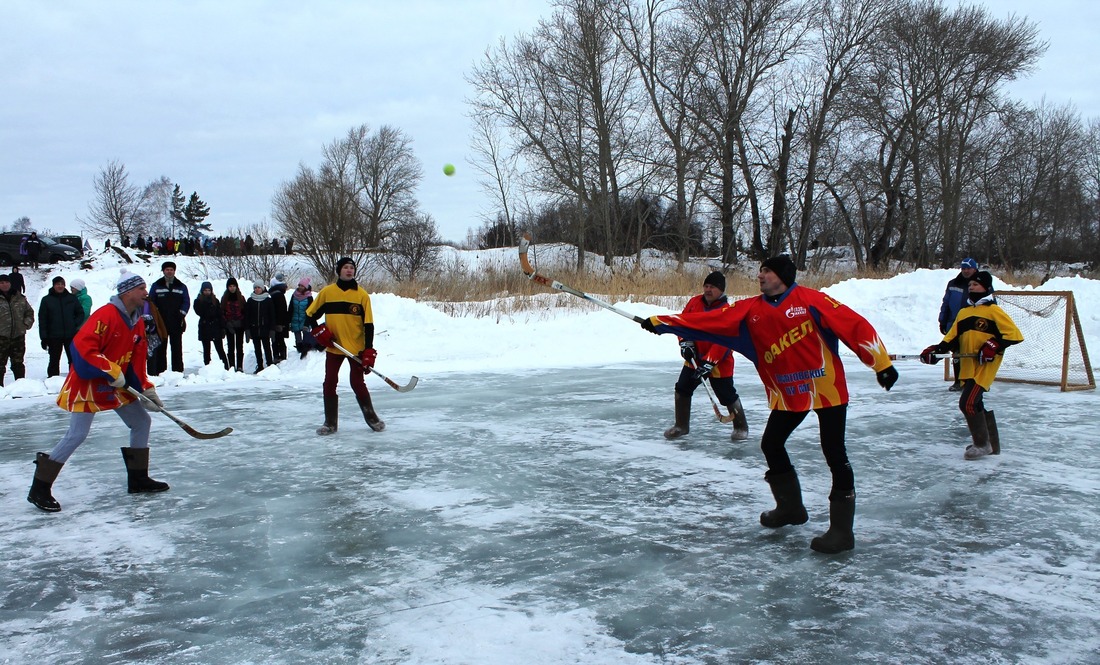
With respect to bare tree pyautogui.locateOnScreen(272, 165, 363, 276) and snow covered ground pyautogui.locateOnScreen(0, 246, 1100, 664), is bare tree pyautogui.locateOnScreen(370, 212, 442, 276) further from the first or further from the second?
snow covered ground pyautogui.locateOnScreen(0, 246, 1100, 664)

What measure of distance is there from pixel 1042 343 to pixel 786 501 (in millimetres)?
9430

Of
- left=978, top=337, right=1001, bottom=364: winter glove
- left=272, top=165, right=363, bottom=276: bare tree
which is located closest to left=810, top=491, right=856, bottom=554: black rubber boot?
left=978, top=337, right=1001, bottom=364: winter glove

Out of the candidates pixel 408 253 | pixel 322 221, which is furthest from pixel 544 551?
pixel 408 253

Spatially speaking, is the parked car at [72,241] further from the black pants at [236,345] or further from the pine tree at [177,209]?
the pine tree at [177,209]

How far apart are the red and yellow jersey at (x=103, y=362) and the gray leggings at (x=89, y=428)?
9 cm

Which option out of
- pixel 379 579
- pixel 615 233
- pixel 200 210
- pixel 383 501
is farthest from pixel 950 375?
pixel 200 210

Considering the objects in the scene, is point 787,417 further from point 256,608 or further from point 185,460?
point 185,460

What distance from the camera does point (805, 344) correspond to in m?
3.99

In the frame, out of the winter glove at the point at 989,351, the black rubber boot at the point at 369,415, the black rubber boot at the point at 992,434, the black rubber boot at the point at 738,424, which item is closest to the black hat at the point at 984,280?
the winter glove at the point at 989,351

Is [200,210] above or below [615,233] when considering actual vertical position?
above

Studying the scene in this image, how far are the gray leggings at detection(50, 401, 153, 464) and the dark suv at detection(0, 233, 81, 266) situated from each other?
26.6m

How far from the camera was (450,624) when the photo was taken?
3166 millimetres

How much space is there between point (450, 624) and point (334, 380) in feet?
13.8

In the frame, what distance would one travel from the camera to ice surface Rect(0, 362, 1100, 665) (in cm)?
303
